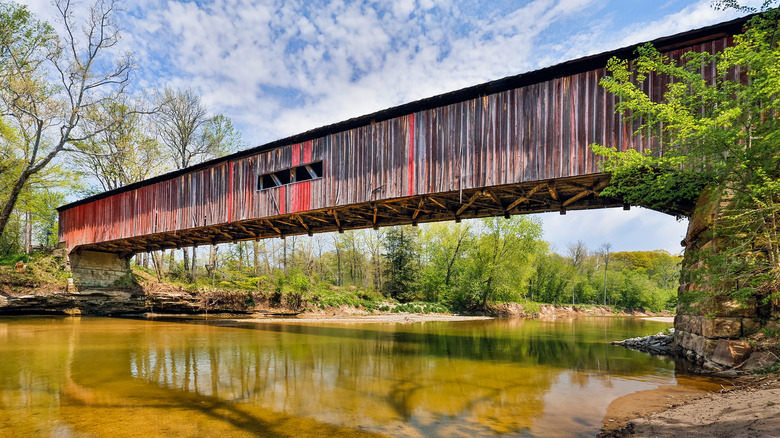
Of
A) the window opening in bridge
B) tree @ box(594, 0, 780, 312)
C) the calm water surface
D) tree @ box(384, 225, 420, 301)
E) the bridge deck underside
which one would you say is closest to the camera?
the calm water surface

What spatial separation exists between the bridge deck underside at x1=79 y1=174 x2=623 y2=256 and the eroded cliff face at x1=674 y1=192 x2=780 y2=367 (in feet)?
7.17

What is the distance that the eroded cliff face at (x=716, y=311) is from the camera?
7.04 metres

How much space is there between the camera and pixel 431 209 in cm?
1297

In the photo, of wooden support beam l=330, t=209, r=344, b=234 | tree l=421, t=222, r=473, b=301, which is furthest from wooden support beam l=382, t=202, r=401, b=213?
tree l=421, t=222, r=473, b=301

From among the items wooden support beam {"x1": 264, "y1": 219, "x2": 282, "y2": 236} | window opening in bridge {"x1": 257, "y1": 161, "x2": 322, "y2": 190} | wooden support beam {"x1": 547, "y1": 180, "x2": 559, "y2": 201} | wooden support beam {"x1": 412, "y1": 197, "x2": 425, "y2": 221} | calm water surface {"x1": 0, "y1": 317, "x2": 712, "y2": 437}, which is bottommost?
calm water surface {"x1": 0, "y1": 317, "x2": 712, "y2": 437}

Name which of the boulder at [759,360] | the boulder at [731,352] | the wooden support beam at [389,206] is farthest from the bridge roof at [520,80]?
the boulder at [759,360]

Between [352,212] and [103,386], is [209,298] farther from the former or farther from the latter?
[103,386]

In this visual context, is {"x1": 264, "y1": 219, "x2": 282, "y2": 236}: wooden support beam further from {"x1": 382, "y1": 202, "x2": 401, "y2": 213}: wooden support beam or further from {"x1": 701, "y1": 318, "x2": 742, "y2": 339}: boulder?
{"x1": 701, "y1": 318, "x2": 742, "y2": 339}: boulder

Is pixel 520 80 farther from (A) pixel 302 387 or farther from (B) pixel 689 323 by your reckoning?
(A) pixel 302 387

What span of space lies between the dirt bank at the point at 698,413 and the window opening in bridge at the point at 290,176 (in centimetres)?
1069

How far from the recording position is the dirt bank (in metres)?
3.54

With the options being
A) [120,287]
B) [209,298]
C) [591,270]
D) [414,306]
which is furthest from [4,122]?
[591,270]

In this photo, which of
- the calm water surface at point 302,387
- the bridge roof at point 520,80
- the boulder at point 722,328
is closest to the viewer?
the calm water surface at point 302,387

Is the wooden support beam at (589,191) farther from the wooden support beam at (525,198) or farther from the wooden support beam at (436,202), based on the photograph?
the wooden support beam at (436,202)
